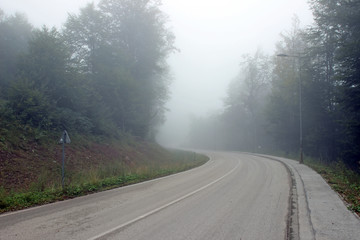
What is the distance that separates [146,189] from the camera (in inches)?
447

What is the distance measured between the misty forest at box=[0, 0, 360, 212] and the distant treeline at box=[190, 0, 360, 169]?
0.36 ft

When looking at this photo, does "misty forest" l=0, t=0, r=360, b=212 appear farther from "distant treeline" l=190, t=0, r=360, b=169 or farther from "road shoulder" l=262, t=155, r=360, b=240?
"road shoulder" l=262, t=155, r=360, b=240

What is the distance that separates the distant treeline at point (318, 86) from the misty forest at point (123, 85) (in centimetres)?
11

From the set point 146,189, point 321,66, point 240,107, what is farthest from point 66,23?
point 240,107

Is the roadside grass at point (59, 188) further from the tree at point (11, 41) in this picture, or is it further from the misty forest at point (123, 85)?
the tree at point (11, 41)

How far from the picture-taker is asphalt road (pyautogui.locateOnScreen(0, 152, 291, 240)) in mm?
5684

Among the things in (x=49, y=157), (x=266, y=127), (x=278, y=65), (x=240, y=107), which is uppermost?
(x=278, y=65)

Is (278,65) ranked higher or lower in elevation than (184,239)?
higher

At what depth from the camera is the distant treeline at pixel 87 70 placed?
18.2 meters

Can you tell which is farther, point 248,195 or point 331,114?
point 331,114

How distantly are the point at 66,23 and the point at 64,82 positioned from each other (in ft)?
40.2

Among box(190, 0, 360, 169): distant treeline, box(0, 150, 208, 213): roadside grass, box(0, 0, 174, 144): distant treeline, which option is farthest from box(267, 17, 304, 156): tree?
box(0, 150, 208, 213): roadside grass

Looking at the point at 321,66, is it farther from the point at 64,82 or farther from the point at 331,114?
the point at 64,82

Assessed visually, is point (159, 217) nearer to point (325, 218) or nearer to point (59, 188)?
point (325, 218)
